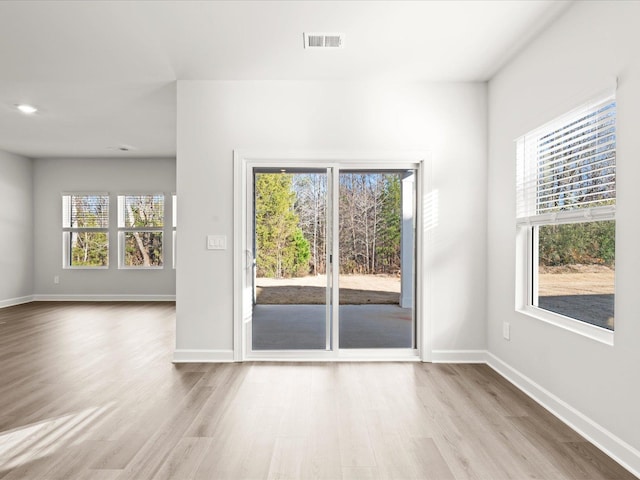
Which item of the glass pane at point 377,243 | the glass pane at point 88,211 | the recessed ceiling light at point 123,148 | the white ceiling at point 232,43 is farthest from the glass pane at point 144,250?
the glass pane at point 377,243

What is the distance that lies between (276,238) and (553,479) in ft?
9.34

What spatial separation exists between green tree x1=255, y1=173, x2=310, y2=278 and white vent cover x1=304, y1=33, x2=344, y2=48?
1267 millimetres

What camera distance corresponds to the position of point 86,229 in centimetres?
791

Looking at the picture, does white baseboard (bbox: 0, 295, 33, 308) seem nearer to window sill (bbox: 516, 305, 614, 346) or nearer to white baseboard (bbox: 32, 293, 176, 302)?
white baseboard (bbox: 32, 293, 176, 302)

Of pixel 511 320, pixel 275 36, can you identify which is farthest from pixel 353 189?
pixel 511 320

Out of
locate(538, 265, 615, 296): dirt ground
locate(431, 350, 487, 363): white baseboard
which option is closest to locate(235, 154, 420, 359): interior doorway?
locate(431, 350, 487, 363): white baseboard

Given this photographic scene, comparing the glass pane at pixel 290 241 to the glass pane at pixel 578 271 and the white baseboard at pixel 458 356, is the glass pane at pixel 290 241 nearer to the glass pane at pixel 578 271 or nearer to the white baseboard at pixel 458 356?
the white baseboard at pixel 458 356

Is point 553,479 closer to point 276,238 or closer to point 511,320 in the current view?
point 511,320

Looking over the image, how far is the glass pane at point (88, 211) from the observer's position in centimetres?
792

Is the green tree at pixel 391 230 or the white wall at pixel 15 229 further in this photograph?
the white wall at pixel 15 229

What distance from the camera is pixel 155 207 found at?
7902 mm

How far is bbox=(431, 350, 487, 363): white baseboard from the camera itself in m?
3.96

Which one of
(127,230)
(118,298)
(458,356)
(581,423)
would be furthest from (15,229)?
(581,423)

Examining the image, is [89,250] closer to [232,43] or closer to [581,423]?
[232,43]
